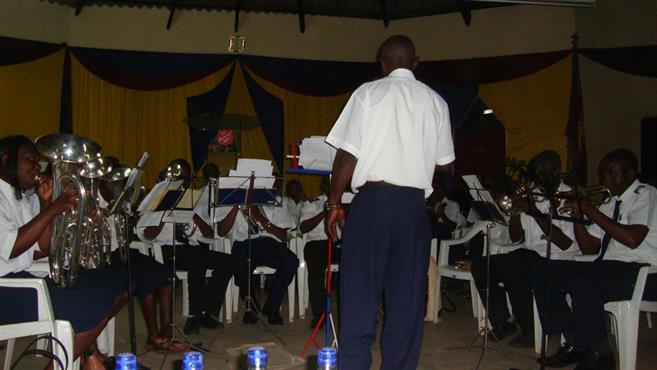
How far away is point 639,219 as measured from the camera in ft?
14.7

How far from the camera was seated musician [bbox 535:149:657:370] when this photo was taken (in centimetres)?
436

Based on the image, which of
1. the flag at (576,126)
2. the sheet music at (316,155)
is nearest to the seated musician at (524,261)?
the sheet music at (316,155)

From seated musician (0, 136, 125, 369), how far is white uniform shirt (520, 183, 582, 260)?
3.46 m

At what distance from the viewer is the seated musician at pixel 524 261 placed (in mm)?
5266

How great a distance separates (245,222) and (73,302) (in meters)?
3.00

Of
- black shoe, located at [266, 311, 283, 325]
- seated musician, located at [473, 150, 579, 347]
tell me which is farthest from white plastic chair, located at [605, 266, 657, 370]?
black shoe, located at [266, 311, 283, 325]

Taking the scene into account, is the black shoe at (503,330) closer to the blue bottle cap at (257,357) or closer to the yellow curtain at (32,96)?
the blue bottle cap at (257,357)

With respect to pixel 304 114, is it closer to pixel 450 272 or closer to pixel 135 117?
pixel 135 117

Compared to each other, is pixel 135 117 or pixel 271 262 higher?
pixel 135 117

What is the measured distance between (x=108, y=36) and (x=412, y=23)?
5.25m

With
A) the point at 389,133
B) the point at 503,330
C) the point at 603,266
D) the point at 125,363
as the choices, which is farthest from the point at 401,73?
the point at 503,330

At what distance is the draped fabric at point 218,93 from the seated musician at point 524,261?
486 centimetres

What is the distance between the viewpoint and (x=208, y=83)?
11078mm

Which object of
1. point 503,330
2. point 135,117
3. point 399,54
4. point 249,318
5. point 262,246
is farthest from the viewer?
point 135,117
